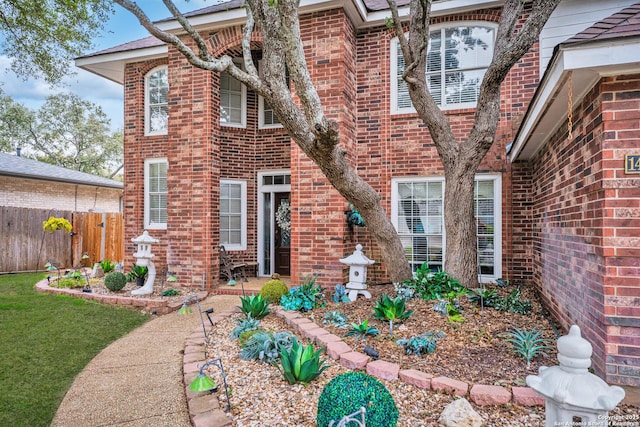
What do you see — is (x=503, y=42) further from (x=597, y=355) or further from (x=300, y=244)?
(x=300, y=244)

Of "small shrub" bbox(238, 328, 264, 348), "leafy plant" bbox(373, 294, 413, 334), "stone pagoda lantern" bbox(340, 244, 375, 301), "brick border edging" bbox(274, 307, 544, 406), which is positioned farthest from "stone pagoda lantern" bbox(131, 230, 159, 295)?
"leafy plant" bbox(373, 294, 413, 334)

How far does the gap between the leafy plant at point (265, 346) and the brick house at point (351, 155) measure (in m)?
2.95

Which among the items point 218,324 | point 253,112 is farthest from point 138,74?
point 218,324

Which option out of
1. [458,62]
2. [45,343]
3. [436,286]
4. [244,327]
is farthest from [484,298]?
[45,343]

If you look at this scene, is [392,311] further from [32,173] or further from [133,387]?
[32,173]

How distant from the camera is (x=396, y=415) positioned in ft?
7.57

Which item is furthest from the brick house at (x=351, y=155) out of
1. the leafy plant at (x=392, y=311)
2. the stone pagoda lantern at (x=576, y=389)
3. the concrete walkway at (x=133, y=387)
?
the concrete walkway at (x=133, y=387)

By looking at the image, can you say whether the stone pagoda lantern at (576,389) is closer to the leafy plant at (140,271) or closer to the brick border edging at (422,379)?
the brick border edging at (422,379)

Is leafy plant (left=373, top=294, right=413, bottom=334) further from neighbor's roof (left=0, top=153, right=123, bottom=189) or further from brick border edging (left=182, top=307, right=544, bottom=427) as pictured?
neighbor's roof (left=0, top=153, right=123, bottom=189)

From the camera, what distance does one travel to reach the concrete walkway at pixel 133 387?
3.05 meters

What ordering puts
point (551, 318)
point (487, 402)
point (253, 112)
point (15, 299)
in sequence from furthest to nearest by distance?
point (253, 112)
point (15, 299)
point (551, 318)
point (487, 402)

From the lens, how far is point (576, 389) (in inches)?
64.0

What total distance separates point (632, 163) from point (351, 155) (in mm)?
5235

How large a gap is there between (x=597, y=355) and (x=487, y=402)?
106cm
